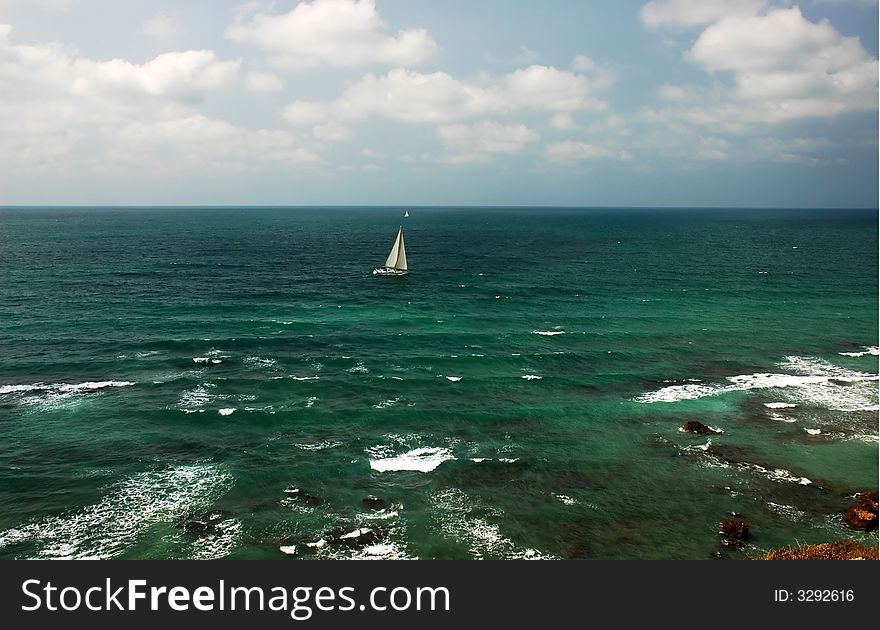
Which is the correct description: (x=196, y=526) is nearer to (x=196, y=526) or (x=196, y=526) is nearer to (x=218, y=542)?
(x=196, y=526)

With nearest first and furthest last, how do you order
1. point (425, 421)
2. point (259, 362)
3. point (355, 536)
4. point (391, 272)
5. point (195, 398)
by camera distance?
1. point (355, 536)
2. point (425, 421)
3. point (195, 398)
4. point (259, 362)
5. point (391, 272)

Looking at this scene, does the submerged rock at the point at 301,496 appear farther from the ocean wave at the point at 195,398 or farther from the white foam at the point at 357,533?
the ocean wave at the point at 195,398

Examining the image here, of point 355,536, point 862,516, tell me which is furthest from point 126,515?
point 862,516

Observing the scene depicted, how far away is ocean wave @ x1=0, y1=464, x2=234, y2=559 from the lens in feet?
109

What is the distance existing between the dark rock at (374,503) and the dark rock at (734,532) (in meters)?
21.9

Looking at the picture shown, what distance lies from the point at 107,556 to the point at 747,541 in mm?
38488

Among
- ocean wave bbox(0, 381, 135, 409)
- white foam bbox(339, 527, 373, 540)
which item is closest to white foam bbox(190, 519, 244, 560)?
white foam bbox(339, 527, 373, 540)

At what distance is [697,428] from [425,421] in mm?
23828

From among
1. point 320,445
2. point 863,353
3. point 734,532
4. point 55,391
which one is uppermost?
point 863,353

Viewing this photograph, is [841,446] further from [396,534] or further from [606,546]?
[396,534]

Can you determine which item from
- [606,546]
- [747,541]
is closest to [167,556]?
[606,546]

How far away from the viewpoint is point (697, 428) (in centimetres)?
4841

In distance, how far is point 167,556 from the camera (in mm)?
32344

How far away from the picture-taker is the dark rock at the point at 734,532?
1354 inches
